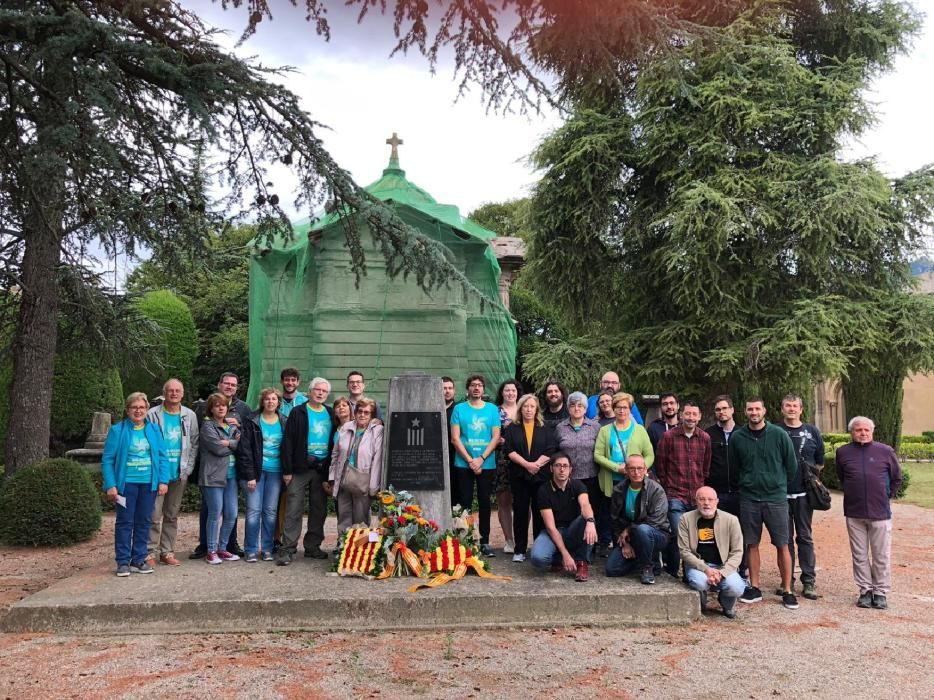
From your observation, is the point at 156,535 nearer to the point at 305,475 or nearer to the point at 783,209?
the point at 305,475

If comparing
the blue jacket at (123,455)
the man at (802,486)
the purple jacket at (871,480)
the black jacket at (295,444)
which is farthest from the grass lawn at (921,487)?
the blue jacket at (123,455)

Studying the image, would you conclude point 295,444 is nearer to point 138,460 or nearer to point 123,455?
point 138,460

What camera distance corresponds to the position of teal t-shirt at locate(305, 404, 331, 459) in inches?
264

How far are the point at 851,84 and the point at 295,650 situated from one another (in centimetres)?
1492

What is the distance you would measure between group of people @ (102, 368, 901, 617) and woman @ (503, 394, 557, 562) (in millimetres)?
14

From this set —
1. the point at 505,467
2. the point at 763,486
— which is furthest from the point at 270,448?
the point at 763,486

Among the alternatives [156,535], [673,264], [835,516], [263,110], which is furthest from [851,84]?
[156,535]

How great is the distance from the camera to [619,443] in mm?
6496

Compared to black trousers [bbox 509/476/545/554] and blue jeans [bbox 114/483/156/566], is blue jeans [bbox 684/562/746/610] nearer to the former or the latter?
black trousers [bbox 509/476/545/554]

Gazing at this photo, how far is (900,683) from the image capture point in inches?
172

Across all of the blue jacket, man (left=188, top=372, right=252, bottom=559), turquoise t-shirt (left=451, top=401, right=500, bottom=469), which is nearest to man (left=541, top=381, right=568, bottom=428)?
turquoise t-shirt (left=451, top=401, right=500, bottom=469)

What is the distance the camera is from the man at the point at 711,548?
18.6ft

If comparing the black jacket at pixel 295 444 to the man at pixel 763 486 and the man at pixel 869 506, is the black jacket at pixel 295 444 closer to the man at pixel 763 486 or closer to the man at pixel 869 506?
the man at pixel 763 486

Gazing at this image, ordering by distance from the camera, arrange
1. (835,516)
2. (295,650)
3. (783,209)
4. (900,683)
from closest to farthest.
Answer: (900,683) → (295,650) → (835,516) → (783,209)
